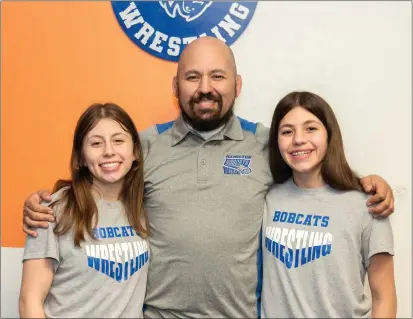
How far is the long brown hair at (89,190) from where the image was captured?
4.58ft

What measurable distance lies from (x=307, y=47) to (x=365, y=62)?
0.26 m

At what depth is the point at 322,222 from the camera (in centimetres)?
143

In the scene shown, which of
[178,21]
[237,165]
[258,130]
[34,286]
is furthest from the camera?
[178,21]

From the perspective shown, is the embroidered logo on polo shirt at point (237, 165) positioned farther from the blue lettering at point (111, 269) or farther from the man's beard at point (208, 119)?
the blue lettering at point (111, 269)

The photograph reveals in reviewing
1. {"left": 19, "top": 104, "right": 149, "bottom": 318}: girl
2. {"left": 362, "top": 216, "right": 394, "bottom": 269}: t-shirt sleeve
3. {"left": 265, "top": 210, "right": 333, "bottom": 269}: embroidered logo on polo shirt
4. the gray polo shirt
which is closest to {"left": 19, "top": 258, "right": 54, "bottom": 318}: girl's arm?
{"left": 19, "top": 104, "right": 149, "bottom": 318}: girl

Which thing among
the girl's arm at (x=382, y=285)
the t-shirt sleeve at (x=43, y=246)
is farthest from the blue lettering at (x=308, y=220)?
the t-shirt sleeve at (x=43, y=246)

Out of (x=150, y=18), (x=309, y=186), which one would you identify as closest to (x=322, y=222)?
(x=309, y=186)

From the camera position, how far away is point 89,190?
57.7 inches

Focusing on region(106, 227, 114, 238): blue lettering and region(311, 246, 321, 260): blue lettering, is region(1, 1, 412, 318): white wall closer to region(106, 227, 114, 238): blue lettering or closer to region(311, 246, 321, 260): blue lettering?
region(311, 246, 321, 260): blue lettering

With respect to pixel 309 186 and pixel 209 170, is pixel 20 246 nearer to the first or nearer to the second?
pixel 209 170

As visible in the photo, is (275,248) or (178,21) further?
(178,21)

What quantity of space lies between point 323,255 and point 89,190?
774 mm

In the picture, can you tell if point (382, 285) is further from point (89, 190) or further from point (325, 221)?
point (89, 190)

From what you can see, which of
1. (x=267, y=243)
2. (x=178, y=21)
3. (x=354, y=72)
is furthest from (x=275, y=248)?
(x=178, y=21)
